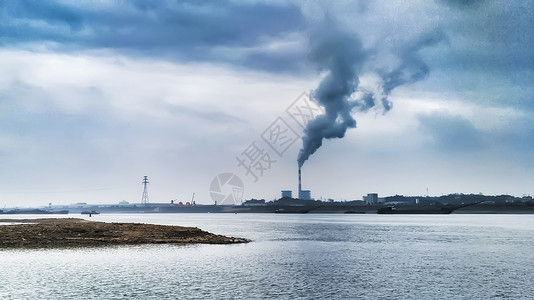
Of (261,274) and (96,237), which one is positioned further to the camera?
(96,237)

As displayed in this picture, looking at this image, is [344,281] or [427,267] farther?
[427,267]

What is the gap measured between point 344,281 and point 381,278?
3771 mm

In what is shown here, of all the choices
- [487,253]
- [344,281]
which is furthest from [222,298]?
[487,253]

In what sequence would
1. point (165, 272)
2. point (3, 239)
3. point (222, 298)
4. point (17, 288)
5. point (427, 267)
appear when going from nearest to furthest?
point (222, 298) → point (17, 288) → point (165, 272) → point (427, 267) → point (3, 239)

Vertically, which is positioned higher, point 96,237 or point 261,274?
point 96,237

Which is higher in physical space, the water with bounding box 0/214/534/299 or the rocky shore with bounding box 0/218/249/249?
the rocky shore with bounding box 0/218/249/249

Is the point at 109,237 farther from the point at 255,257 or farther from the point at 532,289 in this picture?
the point at 532,289

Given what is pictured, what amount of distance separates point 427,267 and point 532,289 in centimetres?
1382

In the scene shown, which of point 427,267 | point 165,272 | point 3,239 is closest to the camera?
point 165,272

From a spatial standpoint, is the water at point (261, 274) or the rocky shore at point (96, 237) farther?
the rocky shore at point (96, 237)

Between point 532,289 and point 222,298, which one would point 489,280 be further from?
point 222,298

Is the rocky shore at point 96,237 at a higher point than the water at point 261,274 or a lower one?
higher

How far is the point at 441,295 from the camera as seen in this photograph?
3472 cm

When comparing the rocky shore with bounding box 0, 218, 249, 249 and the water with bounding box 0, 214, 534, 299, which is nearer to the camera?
the water with bounding box 0, 214, 534, 299
